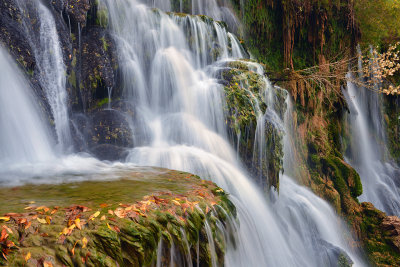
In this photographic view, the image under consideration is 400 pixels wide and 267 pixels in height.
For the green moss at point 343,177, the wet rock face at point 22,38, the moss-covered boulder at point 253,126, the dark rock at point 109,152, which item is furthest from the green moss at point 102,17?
the green moss at point 343,177

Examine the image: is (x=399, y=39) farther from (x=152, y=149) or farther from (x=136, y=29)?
(x=152, y=149)

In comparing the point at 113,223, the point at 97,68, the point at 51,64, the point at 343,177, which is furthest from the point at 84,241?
the point at 343,177

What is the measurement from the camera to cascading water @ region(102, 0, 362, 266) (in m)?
5.18

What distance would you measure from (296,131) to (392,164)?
31.8ft

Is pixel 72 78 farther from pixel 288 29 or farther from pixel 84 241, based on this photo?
pixel 288 29

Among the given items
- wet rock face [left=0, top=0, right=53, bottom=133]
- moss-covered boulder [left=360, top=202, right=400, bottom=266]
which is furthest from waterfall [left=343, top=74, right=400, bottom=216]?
wet rock face [left=0, top=0, right=53, bottom=133]

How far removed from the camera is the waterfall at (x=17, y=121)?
4398 millimetres

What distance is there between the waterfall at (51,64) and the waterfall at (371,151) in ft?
38.8

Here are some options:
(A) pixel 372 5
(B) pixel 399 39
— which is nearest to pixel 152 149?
(A) pixel 372 5

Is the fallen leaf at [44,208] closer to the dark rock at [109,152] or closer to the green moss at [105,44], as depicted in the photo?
the dark rock at [109,152]

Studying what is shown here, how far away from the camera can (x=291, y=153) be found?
9.78 metres

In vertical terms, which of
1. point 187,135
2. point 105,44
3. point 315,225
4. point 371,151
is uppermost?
point 105,44

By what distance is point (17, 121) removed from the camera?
4.57 m

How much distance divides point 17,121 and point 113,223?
3.22 metres
